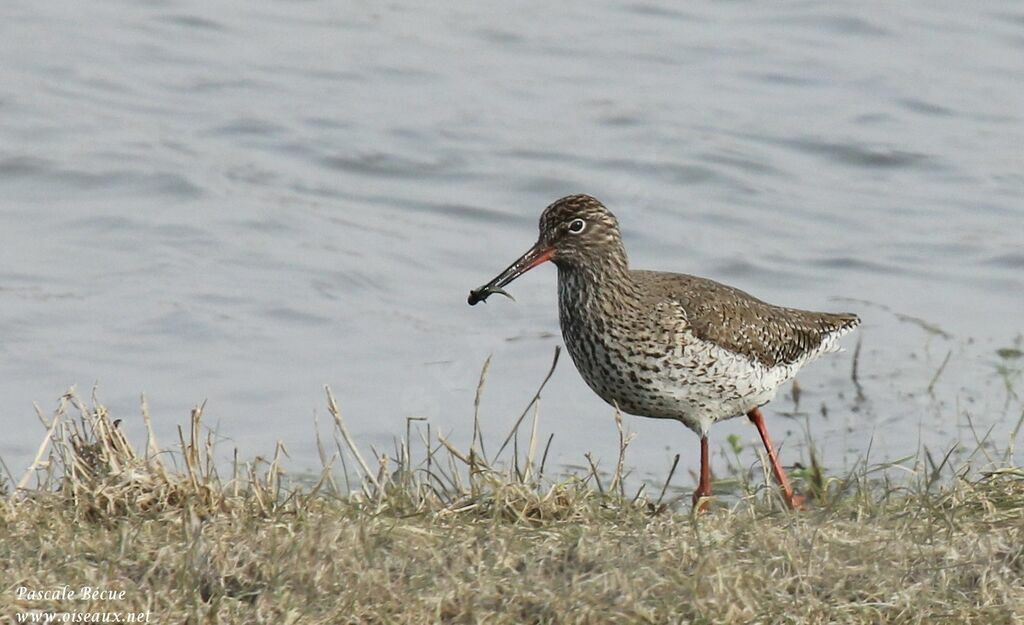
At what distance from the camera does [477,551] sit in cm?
497

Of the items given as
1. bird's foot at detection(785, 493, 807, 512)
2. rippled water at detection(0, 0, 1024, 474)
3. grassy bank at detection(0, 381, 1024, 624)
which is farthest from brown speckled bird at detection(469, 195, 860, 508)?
grassy bank at detection(0, 381, 1024, 624)

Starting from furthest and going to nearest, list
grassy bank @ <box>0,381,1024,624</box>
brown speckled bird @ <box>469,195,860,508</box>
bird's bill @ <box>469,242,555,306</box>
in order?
bird's bill @ <box>469,242,555,306</box>
brown speckled bird @ <box>469,195,860,508</box>
grassy bank @ <box>0,381,1024,624</box>

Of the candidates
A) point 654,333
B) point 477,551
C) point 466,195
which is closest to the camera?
point 477,551

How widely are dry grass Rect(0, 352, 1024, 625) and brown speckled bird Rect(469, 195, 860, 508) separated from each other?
1.48 m

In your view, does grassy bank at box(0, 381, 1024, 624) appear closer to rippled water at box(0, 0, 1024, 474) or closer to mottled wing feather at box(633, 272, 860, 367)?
mottled wing feather at box(633, 272, 860, 367)

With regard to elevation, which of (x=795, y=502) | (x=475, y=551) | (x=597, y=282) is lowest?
(x=795, y=502)

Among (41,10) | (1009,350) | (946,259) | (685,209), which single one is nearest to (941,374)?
(1009,350)

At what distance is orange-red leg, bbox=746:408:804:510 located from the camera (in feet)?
20.6

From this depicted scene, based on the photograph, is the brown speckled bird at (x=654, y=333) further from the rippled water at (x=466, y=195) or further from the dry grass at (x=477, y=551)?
the dry grass at (x=477, y=551)

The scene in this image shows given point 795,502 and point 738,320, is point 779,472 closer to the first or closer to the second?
point 738,320

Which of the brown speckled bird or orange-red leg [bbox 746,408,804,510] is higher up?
the brown speckled bird

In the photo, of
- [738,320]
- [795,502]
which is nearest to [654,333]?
[738,320]

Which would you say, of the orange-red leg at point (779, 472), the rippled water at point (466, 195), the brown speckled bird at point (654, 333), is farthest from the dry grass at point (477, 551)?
the rippled water at point (466, 195)

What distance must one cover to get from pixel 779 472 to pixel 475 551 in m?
2.67
